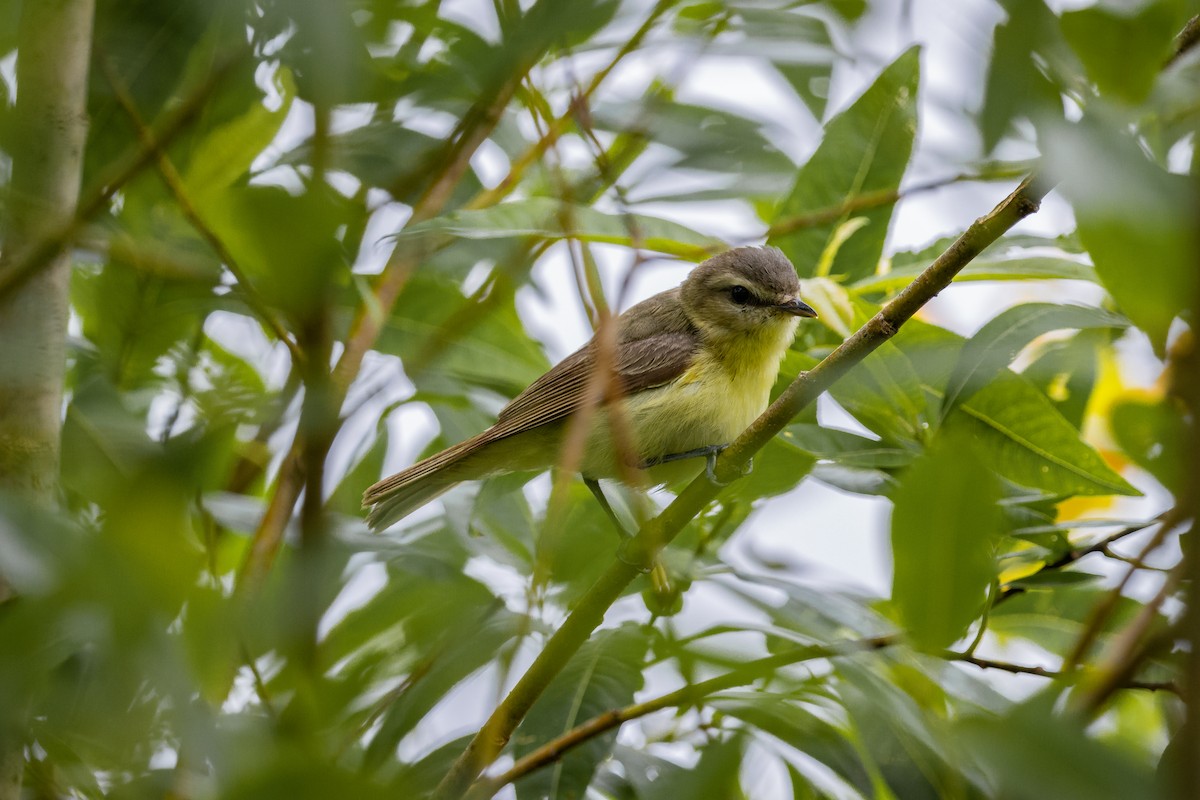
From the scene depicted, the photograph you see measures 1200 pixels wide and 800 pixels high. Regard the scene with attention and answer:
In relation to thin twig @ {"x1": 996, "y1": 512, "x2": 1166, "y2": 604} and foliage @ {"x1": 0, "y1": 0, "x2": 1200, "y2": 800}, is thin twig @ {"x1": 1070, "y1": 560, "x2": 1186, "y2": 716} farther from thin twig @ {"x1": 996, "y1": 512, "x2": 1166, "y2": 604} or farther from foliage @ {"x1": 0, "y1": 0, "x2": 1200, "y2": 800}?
thin twig @ {"x1": 996, "y1": 512, "x2": 1166, "y2": 604}

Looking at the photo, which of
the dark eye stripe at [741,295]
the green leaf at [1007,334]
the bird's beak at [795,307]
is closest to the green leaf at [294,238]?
the green leaf at [1007,334]

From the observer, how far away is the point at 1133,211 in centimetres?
65

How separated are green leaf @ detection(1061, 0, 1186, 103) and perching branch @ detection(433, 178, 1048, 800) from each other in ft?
1.92

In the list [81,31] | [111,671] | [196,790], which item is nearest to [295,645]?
[111,671]

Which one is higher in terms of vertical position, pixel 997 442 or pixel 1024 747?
pixel 997 442

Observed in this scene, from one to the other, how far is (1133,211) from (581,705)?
154cm

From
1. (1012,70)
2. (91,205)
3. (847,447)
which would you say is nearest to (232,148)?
(91,205)

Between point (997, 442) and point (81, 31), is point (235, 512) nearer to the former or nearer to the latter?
point (81, 31)

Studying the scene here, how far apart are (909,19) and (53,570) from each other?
89 centimetres

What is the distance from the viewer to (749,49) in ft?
8.16

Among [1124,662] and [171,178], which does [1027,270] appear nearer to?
[1124,662]

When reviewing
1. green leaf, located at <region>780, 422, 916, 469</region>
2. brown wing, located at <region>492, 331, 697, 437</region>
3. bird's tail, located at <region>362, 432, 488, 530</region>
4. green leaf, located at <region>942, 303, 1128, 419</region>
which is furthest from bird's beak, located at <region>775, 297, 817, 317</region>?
green leaf, located at <region>942, 303, 1128, 419</region>

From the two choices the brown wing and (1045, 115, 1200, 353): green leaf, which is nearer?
(1045, 115, 1200, 353): green leaf

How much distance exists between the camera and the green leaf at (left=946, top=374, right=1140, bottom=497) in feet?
6.32
